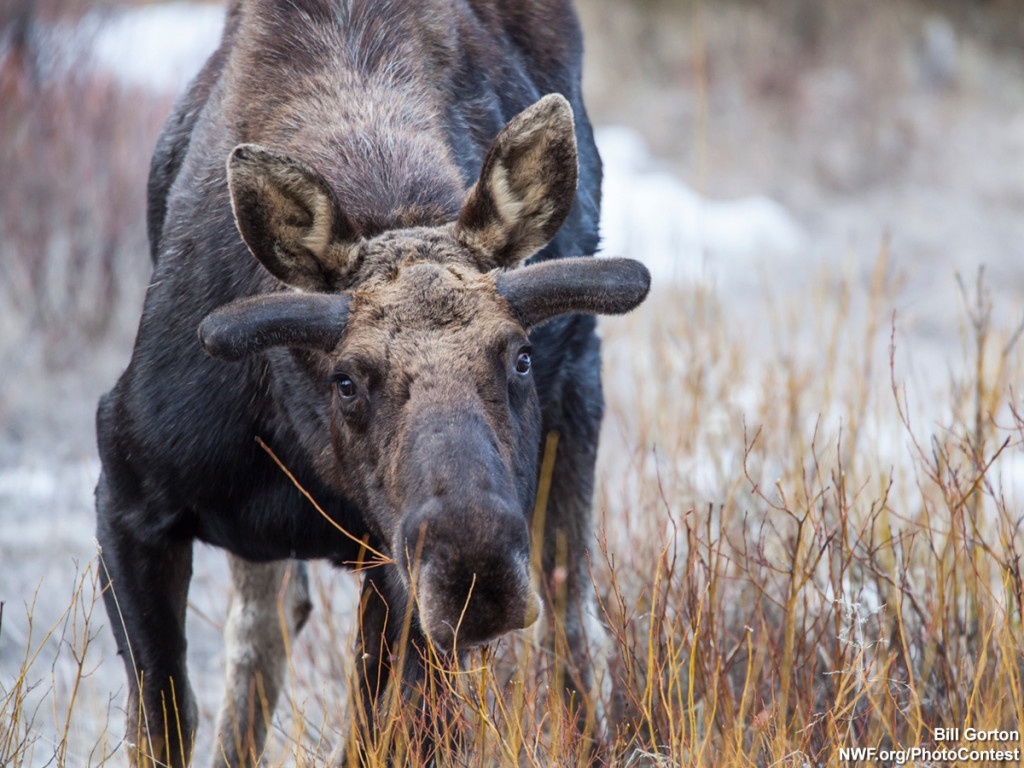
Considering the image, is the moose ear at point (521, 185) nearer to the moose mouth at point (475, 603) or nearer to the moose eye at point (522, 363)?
the moose eye at point (522, 363)

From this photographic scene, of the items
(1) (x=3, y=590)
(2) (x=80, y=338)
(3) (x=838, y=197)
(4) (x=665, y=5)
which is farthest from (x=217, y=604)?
(4) (x=665, y=5)

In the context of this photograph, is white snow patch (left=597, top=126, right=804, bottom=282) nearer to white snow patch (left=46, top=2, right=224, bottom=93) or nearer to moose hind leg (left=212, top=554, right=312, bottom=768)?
white snow patch (left=46, top=2, right=224, bottom=93)

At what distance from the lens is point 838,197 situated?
13.8 m

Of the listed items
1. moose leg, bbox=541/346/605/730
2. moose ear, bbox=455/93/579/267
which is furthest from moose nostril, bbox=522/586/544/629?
moose leg, bbox=541/346/605/730

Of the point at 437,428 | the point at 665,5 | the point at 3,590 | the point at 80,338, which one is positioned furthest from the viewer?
the point at 665,5

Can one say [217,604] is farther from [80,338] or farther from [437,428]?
[437,428]

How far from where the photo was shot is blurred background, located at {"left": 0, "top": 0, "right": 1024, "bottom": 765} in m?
6.79

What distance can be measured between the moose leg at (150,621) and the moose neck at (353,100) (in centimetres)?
101

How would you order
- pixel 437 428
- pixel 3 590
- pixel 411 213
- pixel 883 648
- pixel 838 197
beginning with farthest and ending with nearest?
1. pixel 838 197
2. pixel 3 590
3. pixel 883 648
4. pixel 411 213
5. pixel 437 428

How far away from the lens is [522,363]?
9.75ft

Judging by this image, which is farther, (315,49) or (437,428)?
(315,49)

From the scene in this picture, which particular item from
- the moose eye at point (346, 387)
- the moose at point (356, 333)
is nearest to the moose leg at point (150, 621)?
the moose at point (356, 333)

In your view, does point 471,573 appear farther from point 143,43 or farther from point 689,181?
point 689,181

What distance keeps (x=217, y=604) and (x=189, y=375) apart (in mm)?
3070
